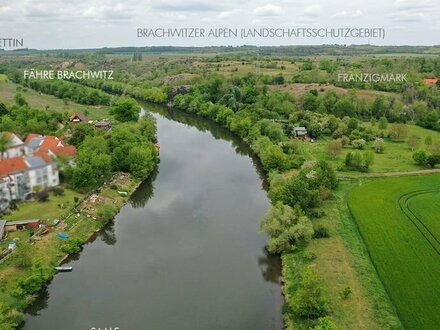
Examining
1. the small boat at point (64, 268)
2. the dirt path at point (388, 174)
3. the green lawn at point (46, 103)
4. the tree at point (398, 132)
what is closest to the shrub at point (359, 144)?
the tree at point (398, 132)

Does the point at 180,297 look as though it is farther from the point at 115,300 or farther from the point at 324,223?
the point at 324,223

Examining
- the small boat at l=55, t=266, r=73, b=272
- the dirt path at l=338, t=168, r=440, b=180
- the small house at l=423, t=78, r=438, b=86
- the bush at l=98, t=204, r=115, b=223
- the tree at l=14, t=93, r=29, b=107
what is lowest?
the small boat at l=55, t=266, r=73, b=272

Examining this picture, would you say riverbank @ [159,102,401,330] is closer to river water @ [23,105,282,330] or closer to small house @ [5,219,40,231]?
river water @ [23,105,282,330]

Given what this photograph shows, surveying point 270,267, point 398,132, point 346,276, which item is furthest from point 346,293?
point 398,132

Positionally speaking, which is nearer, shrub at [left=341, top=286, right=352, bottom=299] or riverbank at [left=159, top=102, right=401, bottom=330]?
riverbank at [left=159, top=102, right=401, bottom=330]

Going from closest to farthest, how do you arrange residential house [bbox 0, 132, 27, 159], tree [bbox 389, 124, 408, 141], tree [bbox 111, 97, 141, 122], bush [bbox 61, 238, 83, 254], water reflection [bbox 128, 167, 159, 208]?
1. residential house [bbox 0, 132, 27, 159]
2. bush [bbox 61, 238, 83, 254]
3. water reflection [bbox 128, 167, 159, 208]
4. tree [bbox 389, 124, 408, 141]
5. tree [bbox 111, 97, 141, 122]

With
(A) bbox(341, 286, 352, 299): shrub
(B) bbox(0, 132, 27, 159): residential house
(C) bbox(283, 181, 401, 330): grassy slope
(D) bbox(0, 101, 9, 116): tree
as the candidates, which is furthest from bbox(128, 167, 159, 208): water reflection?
(B) bbox(0, 132, 27, 159): residential house

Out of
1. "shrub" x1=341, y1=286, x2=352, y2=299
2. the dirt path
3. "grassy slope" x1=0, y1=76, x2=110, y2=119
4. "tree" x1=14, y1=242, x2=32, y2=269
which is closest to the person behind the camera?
"shrub" x1=341, y1=286, x2=352, y2=299

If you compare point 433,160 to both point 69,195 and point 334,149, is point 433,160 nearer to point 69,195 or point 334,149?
point 334,149
